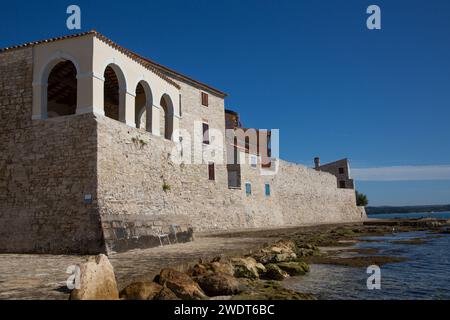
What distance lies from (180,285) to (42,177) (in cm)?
742

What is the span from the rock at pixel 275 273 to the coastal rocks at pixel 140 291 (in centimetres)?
390

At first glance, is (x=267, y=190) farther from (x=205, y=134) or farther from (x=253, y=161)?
(x=205, y=134)

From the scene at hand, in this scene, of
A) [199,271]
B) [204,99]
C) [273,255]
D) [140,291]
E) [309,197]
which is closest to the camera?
[140,291]

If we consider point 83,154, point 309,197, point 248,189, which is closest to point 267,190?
point 248,189

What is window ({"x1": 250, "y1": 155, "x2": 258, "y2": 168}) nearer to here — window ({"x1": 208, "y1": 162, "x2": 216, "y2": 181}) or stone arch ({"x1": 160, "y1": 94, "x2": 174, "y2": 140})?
window ({"x1": 208, "y1": 162, "x2": 216, "y2": 181})

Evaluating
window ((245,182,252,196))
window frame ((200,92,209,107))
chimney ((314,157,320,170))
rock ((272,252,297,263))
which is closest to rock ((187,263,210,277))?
rock ((272,252,297,263))

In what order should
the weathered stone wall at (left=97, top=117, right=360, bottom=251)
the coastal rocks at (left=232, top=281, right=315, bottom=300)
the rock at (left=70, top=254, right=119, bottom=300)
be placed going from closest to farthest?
the rock at (left=70, top=254, right=119, bottom=300), the coastal rocks at (left=232, top=281, right=315, bottom=300), the weathered stone wall at (left=97, top=117, right=360, bottom=251)

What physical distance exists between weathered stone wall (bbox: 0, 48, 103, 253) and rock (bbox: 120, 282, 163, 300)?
505 centimetres

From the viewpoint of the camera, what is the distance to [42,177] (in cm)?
1162

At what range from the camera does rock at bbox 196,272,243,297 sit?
690 centimetres

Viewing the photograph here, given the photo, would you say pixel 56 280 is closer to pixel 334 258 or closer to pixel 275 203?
pixel 334 258

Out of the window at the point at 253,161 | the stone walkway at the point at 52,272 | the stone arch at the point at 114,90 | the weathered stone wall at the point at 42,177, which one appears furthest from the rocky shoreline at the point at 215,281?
the window at the point at 253,161
